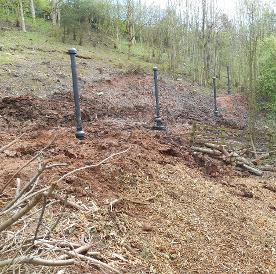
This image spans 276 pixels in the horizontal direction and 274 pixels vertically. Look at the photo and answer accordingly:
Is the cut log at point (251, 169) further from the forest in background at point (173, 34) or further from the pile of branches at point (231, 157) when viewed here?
the forest in background at point (173, 34)

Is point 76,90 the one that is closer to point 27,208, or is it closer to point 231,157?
point 231,157

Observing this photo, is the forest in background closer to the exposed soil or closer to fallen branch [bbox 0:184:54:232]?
the exposed soil

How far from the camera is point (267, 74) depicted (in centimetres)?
2106

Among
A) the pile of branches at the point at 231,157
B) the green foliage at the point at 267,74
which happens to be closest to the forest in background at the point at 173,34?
the green foliage at the point at 267,74

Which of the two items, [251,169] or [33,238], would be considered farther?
[251,169]

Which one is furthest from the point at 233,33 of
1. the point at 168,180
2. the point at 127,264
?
the point at 127,264

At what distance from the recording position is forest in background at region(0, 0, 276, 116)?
23747 millimetres

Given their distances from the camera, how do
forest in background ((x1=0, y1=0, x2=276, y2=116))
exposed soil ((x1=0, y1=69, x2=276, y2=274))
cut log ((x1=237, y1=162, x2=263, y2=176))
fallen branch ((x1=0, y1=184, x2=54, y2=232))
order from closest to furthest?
fallen branch ((x1=0, y1=184, x2=54, y2=232)) < exposed soil ((x1=0, y1=69, x2=276, y2=274)) < cut log ((x1=237, y1=162, x2=263, y2=176)) < forest in background ((x1=0, y1=0, x2=276, y2=116))

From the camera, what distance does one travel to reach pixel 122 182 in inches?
163

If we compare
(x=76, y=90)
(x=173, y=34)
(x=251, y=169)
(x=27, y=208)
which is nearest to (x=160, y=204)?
(x=76, y=90)

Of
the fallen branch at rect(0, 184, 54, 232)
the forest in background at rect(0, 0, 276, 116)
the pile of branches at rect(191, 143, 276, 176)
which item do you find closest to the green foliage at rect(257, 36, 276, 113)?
the forest in background at rect(0, 0, 276, 116)

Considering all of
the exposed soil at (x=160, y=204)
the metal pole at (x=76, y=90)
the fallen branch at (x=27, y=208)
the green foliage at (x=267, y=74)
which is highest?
the fallen branch at (x=27, y=208)

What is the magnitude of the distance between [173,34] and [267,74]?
23.7 feet

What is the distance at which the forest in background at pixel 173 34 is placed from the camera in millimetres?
23747
